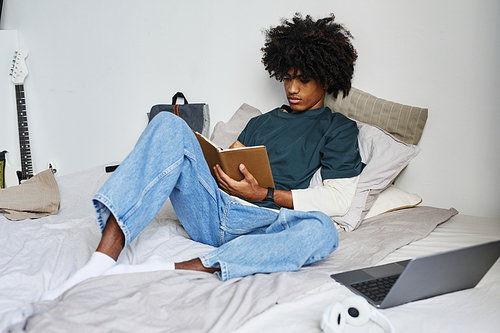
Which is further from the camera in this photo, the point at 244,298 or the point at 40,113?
the point at 40,113

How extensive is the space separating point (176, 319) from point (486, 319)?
58 centimetres

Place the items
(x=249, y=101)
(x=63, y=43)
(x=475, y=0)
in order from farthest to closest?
(x=63, y=43) < (x=249, y=101) < (x=475, y=0)

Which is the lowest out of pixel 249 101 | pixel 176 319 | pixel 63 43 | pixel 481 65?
pixel 176 319

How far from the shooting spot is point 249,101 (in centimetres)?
183

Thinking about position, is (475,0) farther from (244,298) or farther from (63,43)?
(63,43)

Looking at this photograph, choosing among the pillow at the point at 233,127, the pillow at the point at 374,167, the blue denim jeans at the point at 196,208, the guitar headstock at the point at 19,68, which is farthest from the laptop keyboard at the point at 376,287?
the guitar headstock at the point at 19,68

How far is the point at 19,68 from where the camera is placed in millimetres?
2318

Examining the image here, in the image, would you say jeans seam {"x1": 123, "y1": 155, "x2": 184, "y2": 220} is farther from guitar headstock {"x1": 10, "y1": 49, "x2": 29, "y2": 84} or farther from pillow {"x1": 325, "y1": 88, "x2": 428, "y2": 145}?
guitar headstock {"x1": 10, "y1": 49, "x2": 29, "y2": 84}

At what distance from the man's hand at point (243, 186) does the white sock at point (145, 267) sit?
0.36 metres

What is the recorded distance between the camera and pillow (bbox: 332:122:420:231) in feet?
4.08

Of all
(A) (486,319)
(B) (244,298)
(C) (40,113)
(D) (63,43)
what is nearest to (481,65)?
(A) (486,319)

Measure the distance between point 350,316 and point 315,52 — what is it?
3.26ft

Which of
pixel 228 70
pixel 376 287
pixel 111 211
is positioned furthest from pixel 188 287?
pixel 228 70

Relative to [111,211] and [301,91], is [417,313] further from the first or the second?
[301,91]
